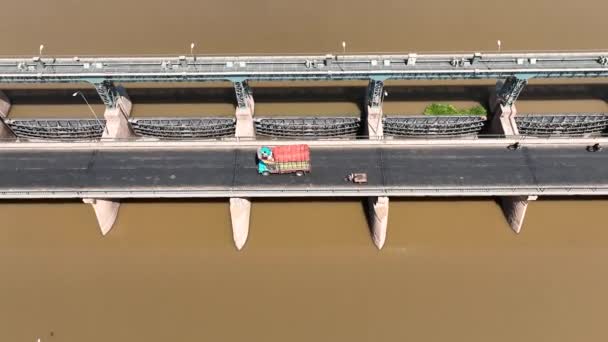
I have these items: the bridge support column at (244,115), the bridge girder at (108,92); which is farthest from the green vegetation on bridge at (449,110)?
the bridge girder at (108,92)

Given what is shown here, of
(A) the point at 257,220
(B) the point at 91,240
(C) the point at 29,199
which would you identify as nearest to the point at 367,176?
(A) the point at 257,220

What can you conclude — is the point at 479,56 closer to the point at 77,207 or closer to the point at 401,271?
the point at 401,271

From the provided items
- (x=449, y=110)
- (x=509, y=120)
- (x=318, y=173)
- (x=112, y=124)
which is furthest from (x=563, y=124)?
(x=112, y=124)

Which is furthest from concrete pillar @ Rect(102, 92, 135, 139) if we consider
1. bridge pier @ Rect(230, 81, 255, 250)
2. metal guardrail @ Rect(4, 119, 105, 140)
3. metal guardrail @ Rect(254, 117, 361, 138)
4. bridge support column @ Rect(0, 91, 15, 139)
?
metal guardrail @ Rect(254, 117, 361, 138)

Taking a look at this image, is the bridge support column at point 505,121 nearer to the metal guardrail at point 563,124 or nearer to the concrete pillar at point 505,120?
the concrete pillar at point 505,120

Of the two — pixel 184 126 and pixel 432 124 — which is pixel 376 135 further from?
pixel 184 126

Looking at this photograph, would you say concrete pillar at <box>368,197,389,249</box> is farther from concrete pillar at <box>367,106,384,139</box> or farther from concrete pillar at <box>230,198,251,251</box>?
concrete pillar at <box>230,198,251,251</box>
